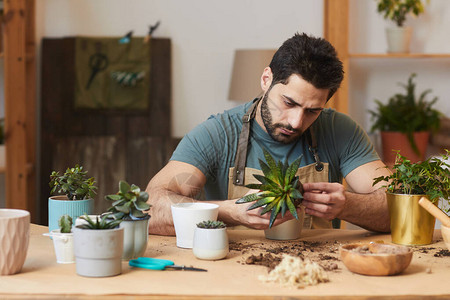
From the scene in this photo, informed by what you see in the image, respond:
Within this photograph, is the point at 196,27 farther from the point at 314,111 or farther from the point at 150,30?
the point at 314,111

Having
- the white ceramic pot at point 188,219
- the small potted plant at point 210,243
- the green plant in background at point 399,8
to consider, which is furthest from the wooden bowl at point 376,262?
the green plant in background at point 399,8

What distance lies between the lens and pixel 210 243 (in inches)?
64.0

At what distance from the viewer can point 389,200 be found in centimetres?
188

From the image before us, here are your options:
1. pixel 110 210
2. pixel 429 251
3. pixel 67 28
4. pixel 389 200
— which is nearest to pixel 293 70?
pixel 389 200

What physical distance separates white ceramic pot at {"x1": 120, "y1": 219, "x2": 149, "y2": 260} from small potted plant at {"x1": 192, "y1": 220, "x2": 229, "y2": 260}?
0.47 feet

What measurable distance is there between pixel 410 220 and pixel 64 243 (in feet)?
3.40

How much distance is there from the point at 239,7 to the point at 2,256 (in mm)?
3004

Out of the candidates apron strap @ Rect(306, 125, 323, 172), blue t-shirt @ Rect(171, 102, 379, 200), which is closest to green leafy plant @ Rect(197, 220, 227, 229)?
blue t-shirt @ Rect(171, 102, 379, 200)

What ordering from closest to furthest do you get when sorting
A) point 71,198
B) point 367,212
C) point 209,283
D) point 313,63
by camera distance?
point 209,283
point 71,198
point 367,212
point 313,63

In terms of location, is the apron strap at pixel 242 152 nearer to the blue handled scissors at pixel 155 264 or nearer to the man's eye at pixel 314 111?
the man's eye at pixel 314 111

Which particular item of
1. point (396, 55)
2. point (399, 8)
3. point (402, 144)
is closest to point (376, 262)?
point (402, 144)

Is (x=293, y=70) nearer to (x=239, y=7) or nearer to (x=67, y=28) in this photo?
(x=239, y=7)

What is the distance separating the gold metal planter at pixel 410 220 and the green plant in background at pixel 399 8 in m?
2.40

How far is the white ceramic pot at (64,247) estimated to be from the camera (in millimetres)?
1580
